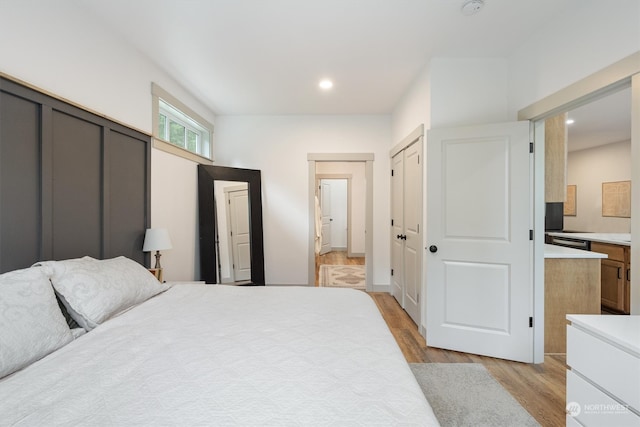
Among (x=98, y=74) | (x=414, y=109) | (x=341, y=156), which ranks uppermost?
(x=414, y=109)

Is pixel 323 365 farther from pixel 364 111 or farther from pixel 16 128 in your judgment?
pixel 364 111

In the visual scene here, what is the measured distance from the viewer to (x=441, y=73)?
2.55 meters

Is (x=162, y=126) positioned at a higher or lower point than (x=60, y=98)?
higher

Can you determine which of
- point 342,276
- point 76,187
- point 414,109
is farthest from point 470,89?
point 342,276

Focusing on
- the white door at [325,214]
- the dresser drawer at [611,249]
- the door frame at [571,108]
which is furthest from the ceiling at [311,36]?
the white door at [325,214]

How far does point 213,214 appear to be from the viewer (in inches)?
141

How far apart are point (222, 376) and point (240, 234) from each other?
304 centimetres

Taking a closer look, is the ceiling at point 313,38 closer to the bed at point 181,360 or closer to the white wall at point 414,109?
the white wall at point 414,109

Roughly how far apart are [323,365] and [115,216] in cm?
208

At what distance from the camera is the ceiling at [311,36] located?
73.9 inches

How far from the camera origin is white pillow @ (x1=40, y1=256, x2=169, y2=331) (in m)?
1.37

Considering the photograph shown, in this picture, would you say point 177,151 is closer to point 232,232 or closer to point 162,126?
point 162,126

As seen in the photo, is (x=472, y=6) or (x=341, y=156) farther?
(x=341, y=156)

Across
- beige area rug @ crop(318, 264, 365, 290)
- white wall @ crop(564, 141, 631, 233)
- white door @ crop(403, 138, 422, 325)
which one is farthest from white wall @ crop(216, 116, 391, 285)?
white wall @ crop(564, 141, 631, 233)
